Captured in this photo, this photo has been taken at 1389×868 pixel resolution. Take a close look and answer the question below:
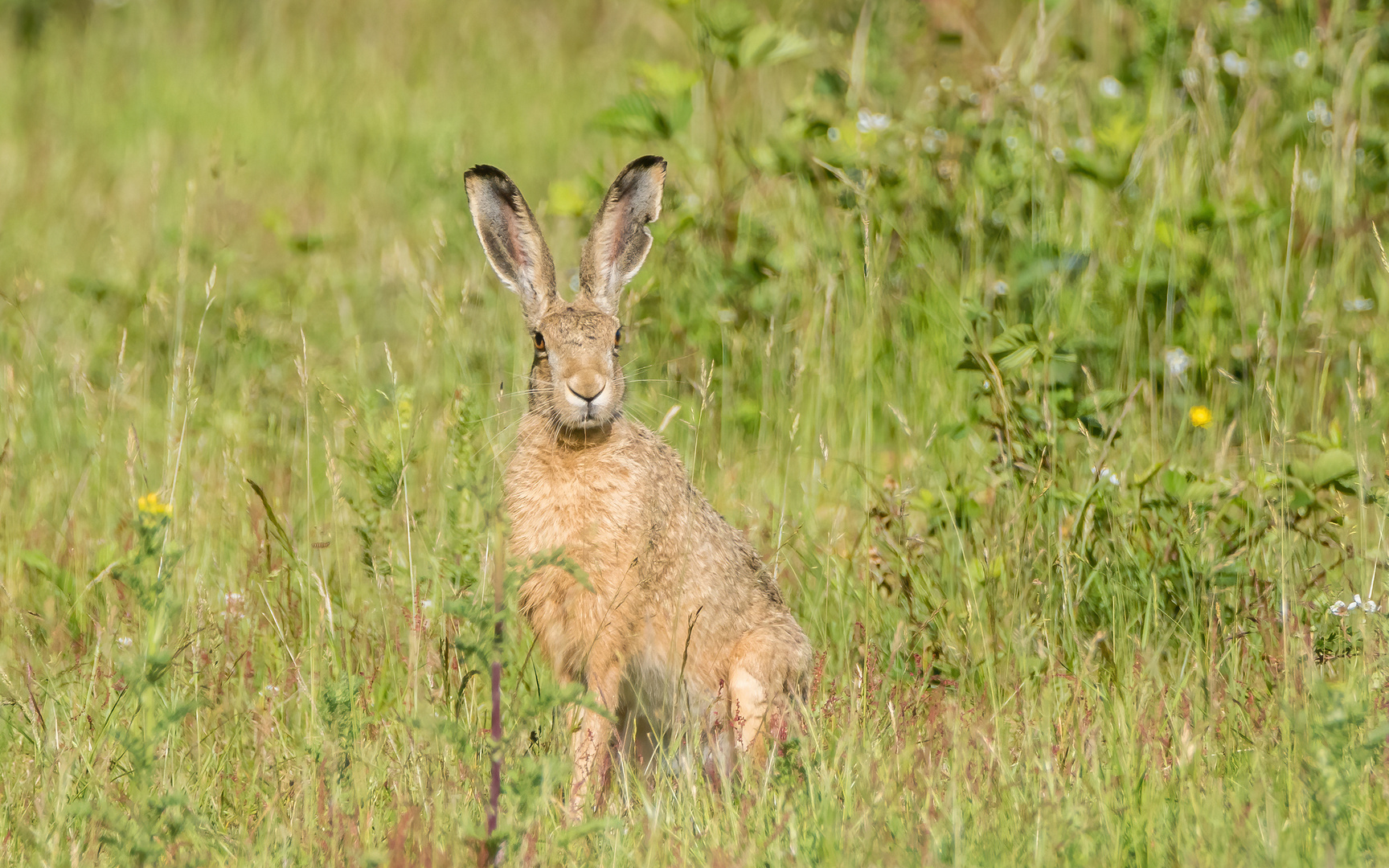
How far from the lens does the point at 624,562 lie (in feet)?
13.2

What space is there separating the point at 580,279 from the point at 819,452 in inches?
45.8

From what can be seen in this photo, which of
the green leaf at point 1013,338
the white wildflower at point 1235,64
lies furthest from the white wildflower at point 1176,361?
the white wildflower at point 1235,64

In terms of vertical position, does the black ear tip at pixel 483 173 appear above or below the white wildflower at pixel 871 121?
below

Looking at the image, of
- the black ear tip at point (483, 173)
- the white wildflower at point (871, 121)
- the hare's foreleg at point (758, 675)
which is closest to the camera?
the hare's foreleg at point (758, 675)

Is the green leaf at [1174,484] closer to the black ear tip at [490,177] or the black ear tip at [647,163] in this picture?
the black ear tip at [647,163]

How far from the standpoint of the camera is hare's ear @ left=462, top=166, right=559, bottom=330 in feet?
14.1

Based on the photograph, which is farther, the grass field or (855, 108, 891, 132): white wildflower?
(855, 108, 891, 132): white wildflower

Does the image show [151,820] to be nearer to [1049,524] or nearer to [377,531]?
[377,531]

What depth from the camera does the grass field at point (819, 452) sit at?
3096mm

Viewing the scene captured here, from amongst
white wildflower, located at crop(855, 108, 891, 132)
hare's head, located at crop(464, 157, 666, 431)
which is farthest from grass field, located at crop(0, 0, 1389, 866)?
hare's head, located at crop(464, 157, 666, 431)

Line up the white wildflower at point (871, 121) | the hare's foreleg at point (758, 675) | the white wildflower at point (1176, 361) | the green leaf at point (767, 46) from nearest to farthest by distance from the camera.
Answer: the hare's foreleg at point (758, 675) → the white wildflower at point (1176, 361) → the green leaf at point (767, 46) → the white wildflower at point (871, 121)

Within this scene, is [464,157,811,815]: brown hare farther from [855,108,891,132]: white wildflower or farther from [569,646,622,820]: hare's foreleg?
[855,108,891,132]: white wildflower

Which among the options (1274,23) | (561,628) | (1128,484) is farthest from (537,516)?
(1274,23)

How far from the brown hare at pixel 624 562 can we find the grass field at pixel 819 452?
0.16 m
